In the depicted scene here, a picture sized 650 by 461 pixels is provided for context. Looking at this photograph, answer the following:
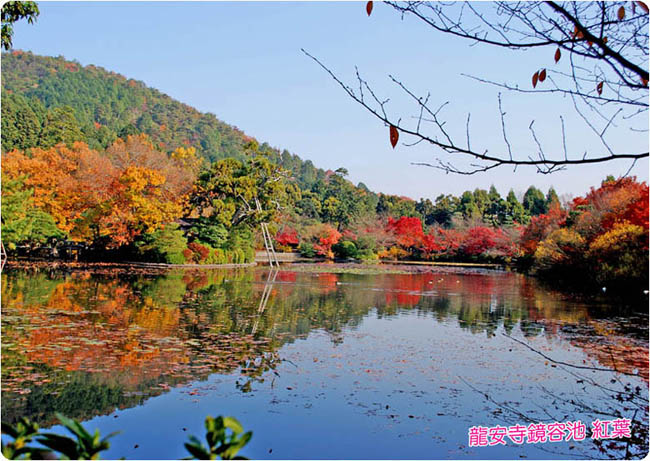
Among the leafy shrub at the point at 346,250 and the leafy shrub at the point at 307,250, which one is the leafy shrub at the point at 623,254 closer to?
the leafy shrub at the point at 346,250

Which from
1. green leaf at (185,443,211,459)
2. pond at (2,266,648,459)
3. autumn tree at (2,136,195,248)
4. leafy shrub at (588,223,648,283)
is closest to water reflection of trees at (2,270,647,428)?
pond at (2,266,648,459)

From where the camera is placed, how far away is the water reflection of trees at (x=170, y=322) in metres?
4.63

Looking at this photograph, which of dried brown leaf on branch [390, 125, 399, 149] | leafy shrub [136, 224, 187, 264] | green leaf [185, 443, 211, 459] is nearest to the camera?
green leaf [185, 443, 211, 459]

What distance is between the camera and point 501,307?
11.2 metres

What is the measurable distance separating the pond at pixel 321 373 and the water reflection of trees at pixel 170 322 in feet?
0.10

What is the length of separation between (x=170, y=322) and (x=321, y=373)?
3340mm

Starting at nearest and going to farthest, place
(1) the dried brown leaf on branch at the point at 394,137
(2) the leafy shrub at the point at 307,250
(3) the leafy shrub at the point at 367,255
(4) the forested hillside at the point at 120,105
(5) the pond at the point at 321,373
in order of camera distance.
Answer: (1) the dried brown leaf on branch at the point at 394,137
(5) the pond at the point at 321,373
(3) the leafy shrub at the point at 367,255
(2) the leafy shrub at the point at 307,250
(4) the forested hillside at the point at 120,105

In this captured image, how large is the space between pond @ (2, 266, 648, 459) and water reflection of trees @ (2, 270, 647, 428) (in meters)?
0.03

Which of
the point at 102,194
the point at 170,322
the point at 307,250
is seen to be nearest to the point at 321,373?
the point at 170,322

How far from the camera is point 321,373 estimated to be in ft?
17.2

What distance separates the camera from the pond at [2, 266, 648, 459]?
368 centimetres

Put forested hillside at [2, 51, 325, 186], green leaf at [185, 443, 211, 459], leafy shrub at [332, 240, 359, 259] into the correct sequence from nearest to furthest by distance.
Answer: green leaf at [185, 443, 211, 459], leafy shrub at [332, 240, 359, 259], forested hillside at [2, 51, 325, 186]

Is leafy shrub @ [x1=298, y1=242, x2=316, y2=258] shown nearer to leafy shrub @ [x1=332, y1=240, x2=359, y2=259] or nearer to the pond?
leafy shrub @ [x1=332, y1=240, x2=359, y2=259]

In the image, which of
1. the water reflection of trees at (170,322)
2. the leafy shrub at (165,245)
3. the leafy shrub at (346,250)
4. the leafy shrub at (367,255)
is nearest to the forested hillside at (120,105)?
the leafy shrub at (346,250)
